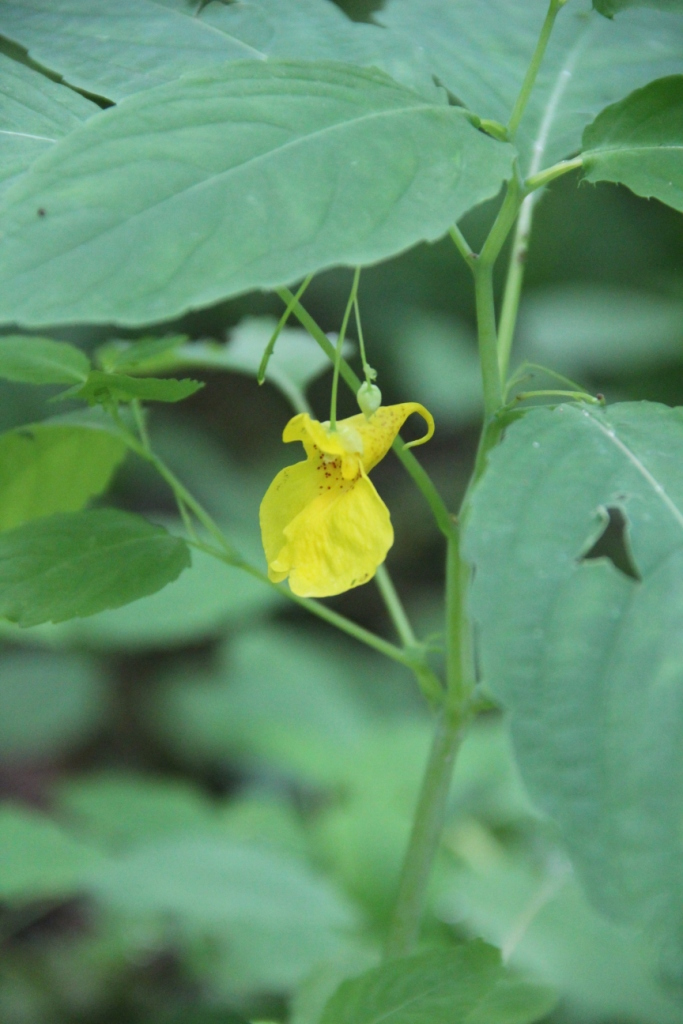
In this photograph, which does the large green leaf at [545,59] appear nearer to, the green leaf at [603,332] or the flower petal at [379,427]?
the flower petal at [379,427]

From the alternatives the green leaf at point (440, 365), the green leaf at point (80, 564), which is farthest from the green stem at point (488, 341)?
the green leaf at point (440, 365)

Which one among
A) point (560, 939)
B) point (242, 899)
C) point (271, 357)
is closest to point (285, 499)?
point (271, 357)

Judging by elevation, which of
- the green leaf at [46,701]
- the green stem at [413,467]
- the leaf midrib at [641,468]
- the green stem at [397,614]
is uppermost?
the leaf midrib at [641,468]

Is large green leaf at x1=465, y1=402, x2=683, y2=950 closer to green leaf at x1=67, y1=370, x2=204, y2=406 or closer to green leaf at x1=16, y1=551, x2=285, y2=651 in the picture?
green leaf at x1=67, y1=370, x2=204, y2=406

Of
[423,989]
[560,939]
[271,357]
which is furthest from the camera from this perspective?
[560,939]

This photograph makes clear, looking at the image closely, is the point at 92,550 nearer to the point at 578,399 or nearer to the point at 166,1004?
the point at 578,399

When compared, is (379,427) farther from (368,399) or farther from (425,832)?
(425,832)
